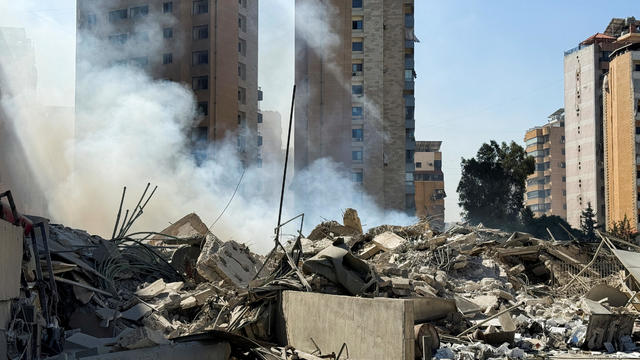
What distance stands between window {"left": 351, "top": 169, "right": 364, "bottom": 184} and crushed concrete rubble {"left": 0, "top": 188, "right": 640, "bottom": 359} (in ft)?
99.1

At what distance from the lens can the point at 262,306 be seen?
9797 millimetres

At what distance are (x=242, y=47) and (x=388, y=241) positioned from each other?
1289 inches

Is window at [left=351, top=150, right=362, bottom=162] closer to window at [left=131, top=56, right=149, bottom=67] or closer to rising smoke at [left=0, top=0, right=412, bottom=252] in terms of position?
rising smoke at [left=0, top=0, right=412, bottom=252]

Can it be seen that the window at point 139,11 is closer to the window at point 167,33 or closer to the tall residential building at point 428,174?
the window at point 167,33

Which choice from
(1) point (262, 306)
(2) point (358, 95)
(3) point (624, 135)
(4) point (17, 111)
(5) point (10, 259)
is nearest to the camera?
(5) point (10, 259)

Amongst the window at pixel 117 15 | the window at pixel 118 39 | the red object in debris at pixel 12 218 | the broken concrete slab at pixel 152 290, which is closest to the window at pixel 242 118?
the window at pixel 118 39

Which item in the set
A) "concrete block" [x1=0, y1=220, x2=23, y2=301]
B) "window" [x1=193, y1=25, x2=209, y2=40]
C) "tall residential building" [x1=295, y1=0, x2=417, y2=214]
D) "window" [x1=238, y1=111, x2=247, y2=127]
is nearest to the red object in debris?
"concrete block" [x1=0, y1=220, x2=23, y2=301]

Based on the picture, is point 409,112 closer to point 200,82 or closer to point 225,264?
point 200,82

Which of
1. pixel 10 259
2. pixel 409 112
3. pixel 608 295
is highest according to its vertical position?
pixel 409 112

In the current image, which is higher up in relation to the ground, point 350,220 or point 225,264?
point 350,220

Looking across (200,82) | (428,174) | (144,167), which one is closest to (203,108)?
(200,82)

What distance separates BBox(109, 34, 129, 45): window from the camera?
47.4 meters

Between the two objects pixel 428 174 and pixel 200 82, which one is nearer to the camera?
pixel 200 82

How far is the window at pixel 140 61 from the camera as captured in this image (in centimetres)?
4669
